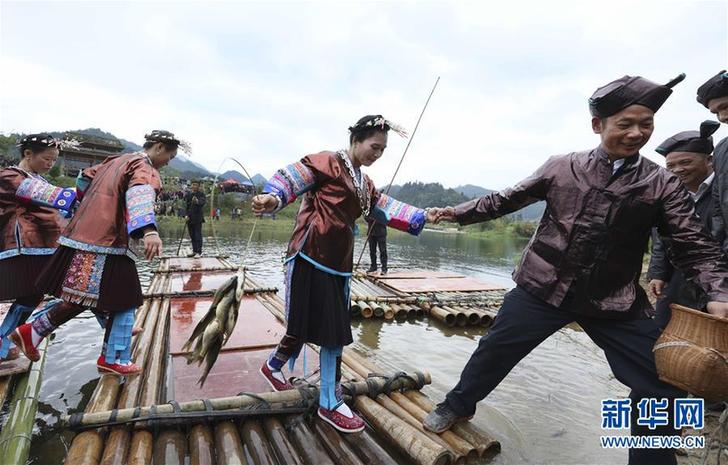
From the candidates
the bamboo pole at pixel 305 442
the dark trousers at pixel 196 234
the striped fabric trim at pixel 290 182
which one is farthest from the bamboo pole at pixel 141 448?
the dark trousers at pixel 196 234

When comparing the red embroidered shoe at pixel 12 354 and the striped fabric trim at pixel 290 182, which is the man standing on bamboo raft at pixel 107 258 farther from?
the striped fabric trim at pixel 290 182

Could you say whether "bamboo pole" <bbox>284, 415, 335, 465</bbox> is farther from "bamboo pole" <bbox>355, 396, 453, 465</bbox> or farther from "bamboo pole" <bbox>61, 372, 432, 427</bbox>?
"bamboo pole" <bbox>355, 396, 453, 465</bbox>

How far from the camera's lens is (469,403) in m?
2.85

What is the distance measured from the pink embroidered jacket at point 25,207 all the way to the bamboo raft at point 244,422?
1360 millimetres

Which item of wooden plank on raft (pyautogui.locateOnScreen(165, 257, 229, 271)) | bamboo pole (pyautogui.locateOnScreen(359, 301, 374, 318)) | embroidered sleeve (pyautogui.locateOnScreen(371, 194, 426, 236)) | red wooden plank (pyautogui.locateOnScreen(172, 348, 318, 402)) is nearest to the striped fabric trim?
embroidered sleeve (pyautogui.locateOnScreen(371, 194, 426, 236))

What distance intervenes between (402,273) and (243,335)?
7.22 m

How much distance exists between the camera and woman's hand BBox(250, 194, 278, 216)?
257 centimetres

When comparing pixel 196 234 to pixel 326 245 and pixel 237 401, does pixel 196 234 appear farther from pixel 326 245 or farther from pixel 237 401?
pixel 326 245

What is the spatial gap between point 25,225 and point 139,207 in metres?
1.52

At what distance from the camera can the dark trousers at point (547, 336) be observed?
2.34 metres

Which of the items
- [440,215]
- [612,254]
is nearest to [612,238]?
[612,254]

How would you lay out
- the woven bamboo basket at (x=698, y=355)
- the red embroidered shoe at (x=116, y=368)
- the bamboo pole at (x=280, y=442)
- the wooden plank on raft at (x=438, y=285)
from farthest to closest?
1. the wooden plank on raft at (x=438, y=285)
2. the red embroidered shoe at (x=116, y=368)
3. the bamboo pole at (x=280, y=442)
4. the woven bamboo basket at (x=698, y=355)

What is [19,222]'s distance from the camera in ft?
12.1

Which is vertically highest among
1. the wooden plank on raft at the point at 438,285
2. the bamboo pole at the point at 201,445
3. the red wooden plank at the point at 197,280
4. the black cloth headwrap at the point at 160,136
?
the black cloth headwrap at the point at 160,136
